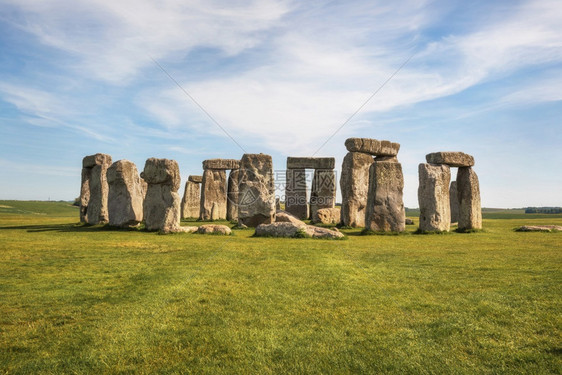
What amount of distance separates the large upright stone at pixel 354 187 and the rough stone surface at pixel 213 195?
8722 millimetres

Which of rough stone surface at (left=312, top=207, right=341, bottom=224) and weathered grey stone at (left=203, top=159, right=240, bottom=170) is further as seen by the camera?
weathered grey stone at (left=203, top=159, right=240, bottom=170)

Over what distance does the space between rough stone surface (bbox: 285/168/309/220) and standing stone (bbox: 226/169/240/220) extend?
3125mm

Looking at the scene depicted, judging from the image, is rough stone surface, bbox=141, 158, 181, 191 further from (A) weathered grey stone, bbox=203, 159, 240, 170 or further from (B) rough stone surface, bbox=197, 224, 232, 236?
(A) weathered grey stone, bbox=203, 159, 240, 170

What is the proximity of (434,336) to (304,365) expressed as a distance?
1361 millimetres

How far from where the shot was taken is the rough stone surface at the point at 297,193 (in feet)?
75.4

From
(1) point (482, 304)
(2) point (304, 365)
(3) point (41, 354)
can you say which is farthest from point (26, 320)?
(1) point (482, 304)

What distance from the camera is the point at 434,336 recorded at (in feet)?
11.6

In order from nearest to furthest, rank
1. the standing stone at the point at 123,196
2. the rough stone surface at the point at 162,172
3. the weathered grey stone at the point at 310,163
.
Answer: the rough stone surface at the point at 162,172 → the standing stone at the point at 123,196 → the weathered grey stone at the point at 310,163

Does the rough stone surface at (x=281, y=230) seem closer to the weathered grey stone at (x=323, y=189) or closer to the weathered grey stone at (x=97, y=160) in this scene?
the weathered grey stone at (x=97, y=160)

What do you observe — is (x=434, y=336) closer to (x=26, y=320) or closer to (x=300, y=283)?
(x=300, y=283)

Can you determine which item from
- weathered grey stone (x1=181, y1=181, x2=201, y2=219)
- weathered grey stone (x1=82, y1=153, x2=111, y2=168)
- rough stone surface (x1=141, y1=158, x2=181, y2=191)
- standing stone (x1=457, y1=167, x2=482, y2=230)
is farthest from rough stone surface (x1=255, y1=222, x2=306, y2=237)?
weathered grey stone (x1=181, y1=181, x2=201, y2=219)

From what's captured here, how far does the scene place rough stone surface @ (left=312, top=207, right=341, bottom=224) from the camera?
18620mm

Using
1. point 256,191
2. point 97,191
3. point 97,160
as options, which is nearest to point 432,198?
point 256,191

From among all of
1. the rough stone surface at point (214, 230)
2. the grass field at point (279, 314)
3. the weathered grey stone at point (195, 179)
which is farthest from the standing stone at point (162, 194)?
the weathered grey stone at point (195, 179)
